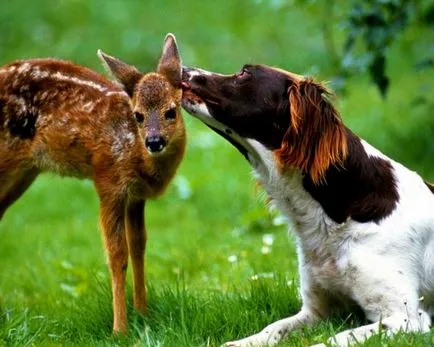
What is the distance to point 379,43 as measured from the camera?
8984 millimetres

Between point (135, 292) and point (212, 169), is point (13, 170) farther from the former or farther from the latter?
point (212, 169)

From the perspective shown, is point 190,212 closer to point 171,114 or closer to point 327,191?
point 171,114

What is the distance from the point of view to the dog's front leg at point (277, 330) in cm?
577

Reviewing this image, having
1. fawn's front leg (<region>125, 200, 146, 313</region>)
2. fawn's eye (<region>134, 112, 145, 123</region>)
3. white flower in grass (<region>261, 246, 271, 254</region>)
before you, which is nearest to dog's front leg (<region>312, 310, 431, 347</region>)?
fawn's front leg (<region>125, 200, 146, 313</region>)

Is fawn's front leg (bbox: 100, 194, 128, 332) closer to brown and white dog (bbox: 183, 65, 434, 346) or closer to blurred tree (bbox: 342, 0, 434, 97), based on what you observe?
brown and white dog (bbox: 183, 65, 434, 346)

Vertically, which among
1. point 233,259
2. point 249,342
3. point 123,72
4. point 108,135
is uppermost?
point 123,72

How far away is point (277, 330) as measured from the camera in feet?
19.4

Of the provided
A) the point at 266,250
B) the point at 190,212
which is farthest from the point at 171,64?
the point at 190,212

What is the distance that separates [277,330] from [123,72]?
161 cm

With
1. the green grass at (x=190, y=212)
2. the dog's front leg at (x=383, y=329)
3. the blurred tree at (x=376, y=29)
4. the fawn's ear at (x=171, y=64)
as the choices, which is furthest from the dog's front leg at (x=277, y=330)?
the blurred tree at (x=376, y=29)

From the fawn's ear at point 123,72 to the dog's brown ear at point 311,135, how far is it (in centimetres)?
→ 92

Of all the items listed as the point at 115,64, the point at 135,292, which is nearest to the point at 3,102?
the point at 115,64

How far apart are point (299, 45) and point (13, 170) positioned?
10345mm

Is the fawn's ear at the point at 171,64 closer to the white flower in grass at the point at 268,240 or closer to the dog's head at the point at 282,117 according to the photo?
the dog's head at the point at 282,117
